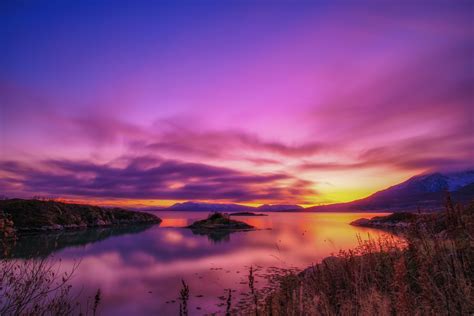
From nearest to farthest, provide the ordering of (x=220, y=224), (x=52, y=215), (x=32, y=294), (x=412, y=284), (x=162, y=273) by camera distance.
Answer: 1. (x=32, y=294)
2. (x=412, y=284)
3. (x=162, y=273)
4. (x=52, y=215)
5. (x=220, y=224)

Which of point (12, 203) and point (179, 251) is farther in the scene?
point (12, 203)

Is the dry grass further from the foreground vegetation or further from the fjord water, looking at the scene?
the foreground vegetation

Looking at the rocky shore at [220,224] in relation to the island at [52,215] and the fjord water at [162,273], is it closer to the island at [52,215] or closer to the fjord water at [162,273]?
the island at [52,215]

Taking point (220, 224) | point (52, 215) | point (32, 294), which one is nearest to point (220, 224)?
point (220, 224)

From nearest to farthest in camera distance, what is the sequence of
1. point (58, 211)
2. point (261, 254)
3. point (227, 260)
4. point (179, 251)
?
point (227, 260)
point (261, 254)
point (179, 251)
point (58, 211)

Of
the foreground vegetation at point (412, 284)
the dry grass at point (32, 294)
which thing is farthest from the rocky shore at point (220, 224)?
the foreground vegetation at point (412, 284)

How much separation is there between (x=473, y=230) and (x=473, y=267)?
2620mm

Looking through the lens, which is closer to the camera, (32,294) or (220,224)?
(32,294)

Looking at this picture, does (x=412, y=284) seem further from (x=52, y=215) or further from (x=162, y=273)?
(x=52, y=215)

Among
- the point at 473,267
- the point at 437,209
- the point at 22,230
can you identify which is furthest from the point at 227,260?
the point at 22,230

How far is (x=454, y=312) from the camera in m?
5.28

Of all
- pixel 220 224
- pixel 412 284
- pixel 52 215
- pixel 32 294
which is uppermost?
pixel 52 215

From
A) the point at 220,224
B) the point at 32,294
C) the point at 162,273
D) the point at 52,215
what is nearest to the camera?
the point at 32,294

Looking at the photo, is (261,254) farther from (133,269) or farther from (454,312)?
(454,312)
